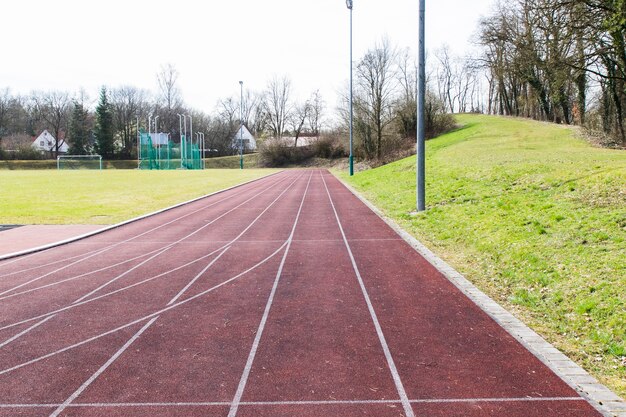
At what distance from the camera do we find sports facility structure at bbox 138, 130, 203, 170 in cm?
6388

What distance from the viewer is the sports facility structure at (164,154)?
210ft

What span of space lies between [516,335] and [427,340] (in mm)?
1043

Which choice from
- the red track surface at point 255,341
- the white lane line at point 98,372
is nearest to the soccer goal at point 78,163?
the red track surface at point 255,341

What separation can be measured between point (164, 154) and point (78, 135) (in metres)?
24.5

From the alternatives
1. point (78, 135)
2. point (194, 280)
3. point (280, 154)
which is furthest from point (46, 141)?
point (194, 280)

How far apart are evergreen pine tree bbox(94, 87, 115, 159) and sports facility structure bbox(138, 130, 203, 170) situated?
49.1ft

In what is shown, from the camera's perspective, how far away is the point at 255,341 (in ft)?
16.8

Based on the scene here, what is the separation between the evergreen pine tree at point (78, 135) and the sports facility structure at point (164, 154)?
1971 cm

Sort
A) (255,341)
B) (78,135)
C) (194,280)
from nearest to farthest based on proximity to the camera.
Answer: (255,341), (194,280), (78,135)

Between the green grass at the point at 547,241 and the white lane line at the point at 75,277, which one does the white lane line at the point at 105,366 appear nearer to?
the white lane line at the point at 75,277

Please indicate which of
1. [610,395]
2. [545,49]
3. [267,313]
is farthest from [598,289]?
[545,49]

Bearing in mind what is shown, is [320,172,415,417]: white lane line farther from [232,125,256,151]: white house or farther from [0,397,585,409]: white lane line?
[232,125,256,151]: white house

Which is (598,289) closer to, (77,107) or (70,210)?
(70,210)

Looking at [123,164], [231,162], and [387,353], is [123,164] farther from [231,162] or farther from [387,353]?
[387,353]
